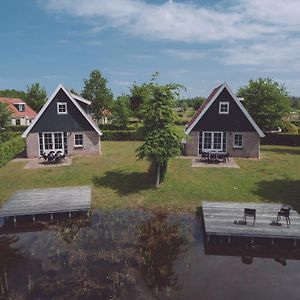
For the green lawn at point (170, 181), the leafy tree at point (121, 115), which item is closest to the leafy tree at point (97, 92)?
the leafy tree at point (121, 115)

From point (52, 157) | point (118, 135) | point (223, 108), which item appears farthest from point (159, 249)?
point (118, 135)

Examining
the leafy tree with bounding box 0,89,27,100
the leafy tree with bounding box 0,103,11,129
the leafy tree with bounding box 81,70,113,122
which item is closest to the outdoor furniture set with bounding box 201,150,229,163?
the leafy tree with bounding box 0,103,11,129

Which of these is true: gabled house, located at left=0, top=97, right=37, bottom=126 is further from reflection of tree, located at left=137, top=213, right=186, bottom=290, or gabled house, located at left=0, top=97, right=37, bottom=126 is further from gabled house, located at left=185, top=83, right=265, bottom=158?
reflection of tree, located at left=137, top=213, right=186, bottom=290

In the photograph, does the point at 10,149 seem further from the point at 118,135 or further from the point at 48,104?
the point at 118,135

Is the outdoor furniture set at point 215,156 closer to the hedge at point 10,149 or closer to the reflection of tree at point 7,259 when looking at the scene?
the hedge at point 10,149

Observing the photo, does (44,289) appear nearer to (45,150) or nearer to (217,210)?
(217,210)

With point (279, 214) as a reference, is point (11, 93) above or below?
above

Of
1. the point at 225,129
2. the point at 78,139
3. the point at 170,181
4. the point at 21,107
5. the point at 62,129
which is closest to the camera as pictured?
the point at 170,181
